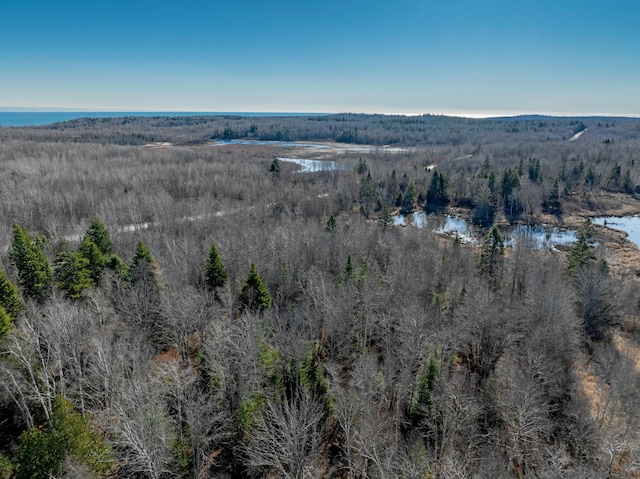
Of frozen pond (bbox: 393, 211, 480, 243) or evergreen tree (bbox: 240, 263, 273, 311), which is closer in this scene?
evergreen tree (bbox: 240, 263, 273, 311)

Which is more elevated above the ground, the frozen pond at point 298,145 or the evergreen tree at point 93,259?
the frozen pond at point 298,145

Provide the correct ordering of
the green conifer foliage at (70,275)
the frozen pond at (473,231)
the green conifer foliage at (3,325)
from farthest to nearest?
the frozen pond at (473,231), the green conifer foliage at (70,275), the green conifer foliage at (3,325)

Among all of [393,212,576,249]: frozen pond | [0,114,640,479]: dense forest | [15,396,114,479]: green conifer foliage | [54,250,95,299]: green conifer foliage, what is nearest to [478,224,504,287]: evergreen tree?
[0,114,640,479]: dense forest

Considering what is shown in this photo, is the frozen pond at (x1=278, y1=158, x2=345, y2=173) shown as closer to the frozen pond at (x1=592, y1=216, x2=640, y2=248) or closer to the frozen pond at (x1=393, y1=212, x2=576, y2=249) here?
the frozen pond at (x1=393, y1=212, x2=576, y2=249)

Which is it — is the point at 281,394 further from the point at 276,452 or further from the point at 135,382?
the point at 135,382

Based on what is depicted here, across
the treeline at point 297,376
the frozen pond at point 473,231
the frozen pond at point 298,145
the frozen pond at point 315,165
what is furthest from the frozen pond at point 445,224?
the frozen pond at point 298,145

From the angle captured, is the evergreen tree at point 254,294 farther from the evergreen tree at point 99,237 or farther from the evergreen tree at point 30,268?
the evergreen tree at point 30,268

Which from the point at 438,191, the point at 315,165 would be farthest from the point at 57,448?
the point at 315,165
